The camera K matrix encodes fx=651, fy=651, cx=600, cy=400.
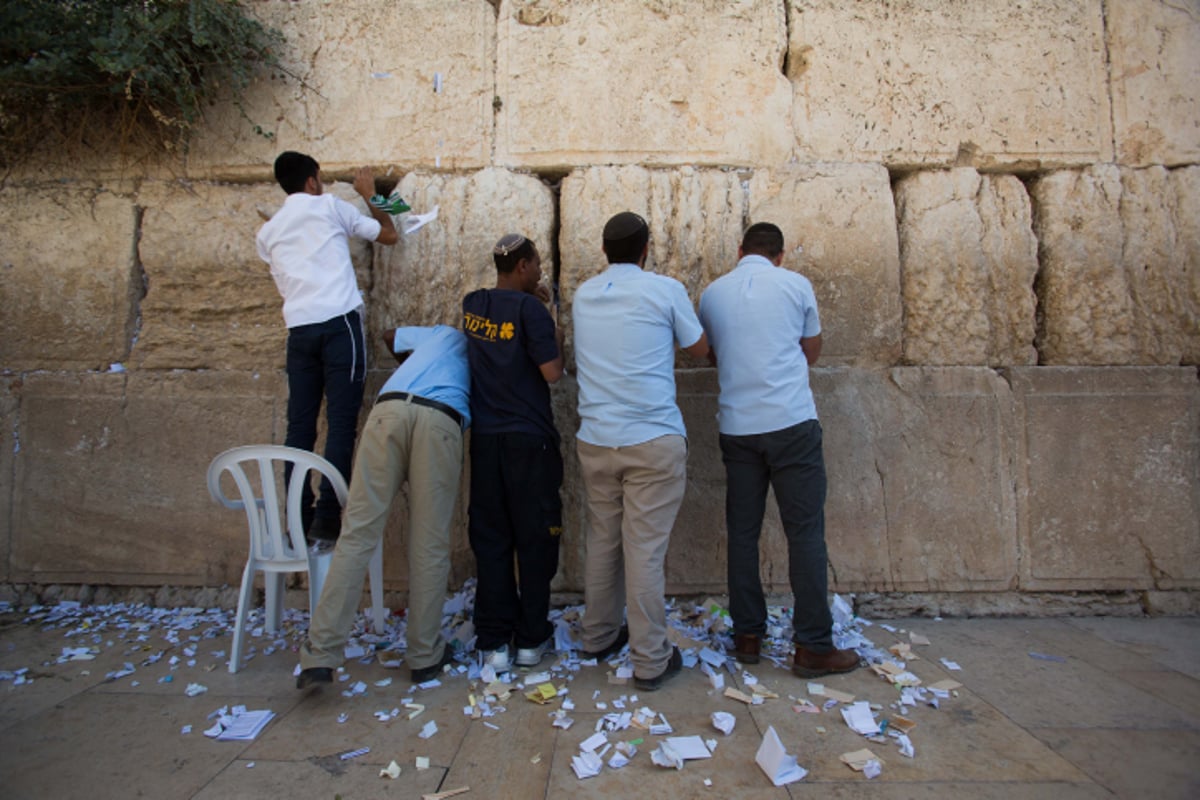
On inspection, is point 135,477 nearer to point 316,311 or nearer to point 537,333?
point 316,311

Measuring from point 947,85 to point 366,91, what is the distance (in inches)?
129

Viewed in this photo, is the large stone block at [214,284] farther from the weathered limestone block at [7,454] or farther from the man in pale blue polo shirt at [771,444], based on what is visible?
the man in pale blue polo shirt at [771,444]

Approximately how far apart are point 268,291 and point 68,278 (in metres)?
1.17

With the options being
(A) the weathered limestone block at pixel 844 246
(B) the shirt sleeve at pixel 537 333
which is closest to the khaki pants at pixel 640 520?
(B) the shirt sleeve at pixel 537 333

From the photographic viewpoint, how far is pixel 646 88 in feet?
11.9

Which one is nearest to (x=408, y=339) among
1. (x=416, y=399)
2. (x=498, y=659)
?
(x=416, y=399)

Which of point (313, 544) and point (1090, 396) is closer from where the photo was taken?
point (313, 544)

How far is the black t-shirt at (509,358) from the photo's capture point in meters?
2.76

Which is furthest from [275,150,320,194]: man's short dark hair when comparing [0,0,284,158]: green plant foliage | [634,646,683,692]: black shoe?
[634,646,683,692]: black shoe

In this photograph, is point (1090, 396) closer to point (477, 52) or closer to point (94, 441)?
point (477, 52)

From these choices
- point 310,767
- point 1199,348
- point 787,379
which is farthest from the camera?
point 1199,348

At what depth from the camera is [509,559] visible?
282 centimetres

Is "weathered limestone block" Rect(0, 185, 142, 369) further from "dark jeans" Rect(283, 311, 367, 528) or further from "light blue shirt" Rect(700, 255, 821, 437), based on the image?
"light blue shirt" Rect(700, 255, 821, 437)

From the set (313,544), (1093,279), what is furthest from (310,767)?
(1093,279)
